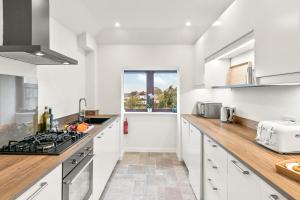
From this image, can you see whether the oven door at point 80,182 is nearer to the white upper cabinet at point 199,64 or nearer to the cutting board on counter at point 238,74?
the cutting board on counter at point 238,74

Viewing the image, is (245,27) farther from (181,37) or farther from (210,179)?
(181,37)

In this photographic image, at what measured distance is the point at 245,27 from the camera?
2371 millimetres

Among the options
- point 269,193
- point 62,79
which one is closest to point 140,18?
point 62,79

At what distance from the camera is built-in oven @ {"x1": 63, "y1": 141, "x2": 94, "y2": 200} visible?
177 centimetres

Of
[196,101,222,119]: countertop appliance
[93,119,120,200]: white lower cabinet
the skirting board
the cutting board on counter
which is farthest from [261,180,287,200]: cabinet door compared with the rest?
the skirting board

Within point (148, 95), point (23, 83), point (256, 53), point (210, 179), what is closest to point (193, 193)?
point (210, 179)

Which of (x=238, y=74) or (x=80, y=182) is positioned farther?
(x=238, y=74)

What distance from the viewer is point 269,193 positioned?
49.6 inches

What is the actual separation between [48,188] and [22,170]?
0.62 ft

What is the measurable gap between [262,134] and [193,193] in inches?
64.8

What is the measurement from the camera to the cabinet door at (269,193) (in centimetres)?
118

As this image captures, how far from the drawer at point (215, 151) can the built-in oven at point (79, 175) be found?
1.20 m

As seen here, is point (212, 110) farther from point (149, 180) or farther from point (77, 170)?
point (77, 170)

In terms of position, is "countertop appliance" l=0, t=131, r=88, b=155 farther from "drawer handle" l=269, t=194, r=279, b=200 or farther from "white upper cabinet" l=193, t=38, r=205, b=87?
"white upper cabinet" l=193, t=38, r=205, b=87
